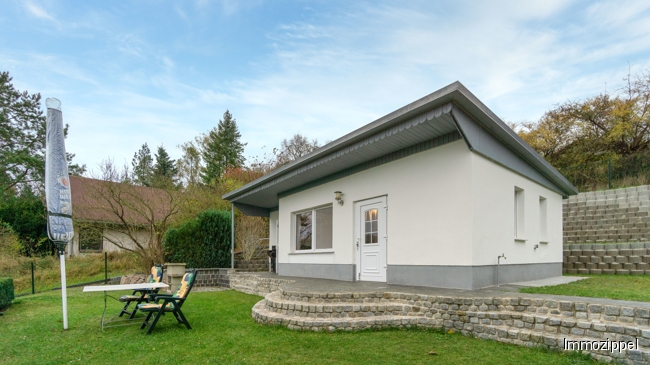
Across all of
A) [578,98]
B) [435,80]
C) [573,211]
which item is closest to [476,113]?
[435,80]

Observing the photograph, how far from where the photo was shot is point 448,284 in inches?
256

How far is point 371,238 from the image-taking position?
28.0ft

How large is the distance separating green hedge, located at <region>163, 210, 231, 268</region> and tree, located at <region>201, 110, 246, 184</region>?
1676 centimetres

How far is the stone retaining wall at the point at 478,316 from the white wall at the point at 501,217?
1.35m

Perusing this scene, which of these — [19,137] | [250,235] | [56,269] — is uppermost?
[19,137]

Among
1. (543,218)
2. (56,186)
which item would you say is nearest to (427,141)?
(543,218)

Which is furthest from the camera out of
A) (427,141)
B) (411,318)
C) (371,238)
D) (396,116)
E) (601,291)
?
(371,238)

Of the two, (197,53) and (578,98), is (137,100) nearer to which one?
(197,53)

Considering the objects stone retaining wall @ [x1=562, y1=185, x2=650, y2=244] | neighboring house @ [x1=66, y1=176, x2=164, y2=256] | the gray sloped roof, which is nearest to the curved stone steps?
Answer: the gray sloped roof

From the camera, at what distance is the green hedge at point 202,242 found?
44.6 feet

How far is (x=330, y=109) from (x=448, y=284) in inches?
495

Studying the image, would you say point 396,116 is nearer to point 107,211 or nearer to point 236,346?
point 236,346

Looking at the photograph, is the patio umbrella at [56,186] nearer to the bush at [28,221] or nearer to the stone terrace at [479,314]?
the stone terrace at [479,314]

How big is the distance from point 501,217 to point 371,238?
2776 mm
